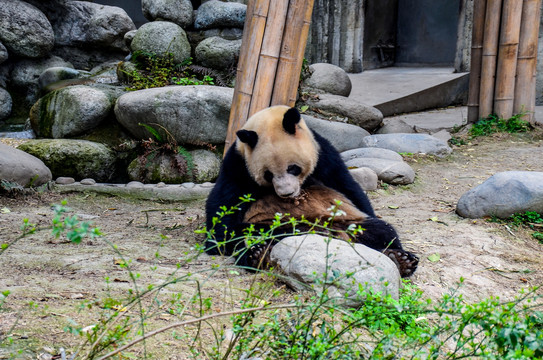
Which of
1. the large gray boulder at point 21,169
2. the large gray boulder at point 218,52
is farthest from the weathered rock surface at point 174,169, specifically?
the large gray boulder at point 218,52

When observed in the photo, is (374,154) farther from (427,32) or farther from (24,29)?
(427,32)

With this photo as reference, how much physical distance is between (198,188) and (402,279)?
11.6 feet

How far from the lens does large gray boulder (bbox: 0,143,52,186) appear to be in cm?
553

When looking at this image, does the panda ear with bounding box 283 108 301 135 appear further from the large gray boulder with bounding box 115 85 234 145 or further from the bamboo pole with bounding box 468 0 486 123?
the bamboo pole with bounding box 468 0 486 123

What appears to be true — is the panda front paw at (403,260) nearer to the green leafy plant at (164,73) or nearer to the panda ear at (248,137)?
the panda ear at (248,137)

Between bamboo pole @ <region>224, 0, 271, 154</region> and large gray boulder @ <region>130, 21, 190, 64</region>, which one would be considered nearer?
bamboo pole @ <region>224, 0, 271, 154</region>

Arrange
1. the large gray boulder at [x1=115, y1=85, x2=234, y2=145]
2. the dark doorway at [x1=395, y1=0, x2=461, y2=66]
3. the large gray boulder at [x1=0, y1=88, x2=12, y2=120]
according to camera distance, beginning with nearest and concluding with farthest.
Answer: the large gray boulder at [x1=115, y1=85, x2=234, y2=145] → the large gray boulder at [x1=0, y1=88, x2=12, y2=120] → the dark doorway at [x1=395, y1=0, x2=461, y2=66]

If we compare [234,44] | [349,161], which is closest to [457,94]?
[234,44]

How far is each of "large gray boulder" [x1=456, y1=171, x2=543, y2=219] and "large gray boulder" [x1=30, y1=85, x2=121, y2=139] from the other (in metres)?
5.19

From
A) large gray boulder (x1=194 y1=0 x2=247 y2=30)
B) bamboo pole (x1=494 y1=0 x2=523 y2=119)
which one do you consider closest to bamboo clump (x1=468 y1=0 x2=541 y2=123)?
bamboo pole (x1=494 y1=0 x2=523 y2=119)

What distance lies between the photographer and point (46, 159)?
6902mm

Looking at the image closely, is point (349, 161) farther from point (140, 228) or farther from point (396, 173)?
point (140, 228)

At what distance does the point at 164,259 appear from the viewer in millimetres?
3527

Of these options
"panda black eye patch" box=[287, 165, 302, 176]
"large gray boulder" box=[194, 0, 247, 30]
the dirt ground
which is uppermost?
"large gray boulder" box=[194, 0, 247, 30]
